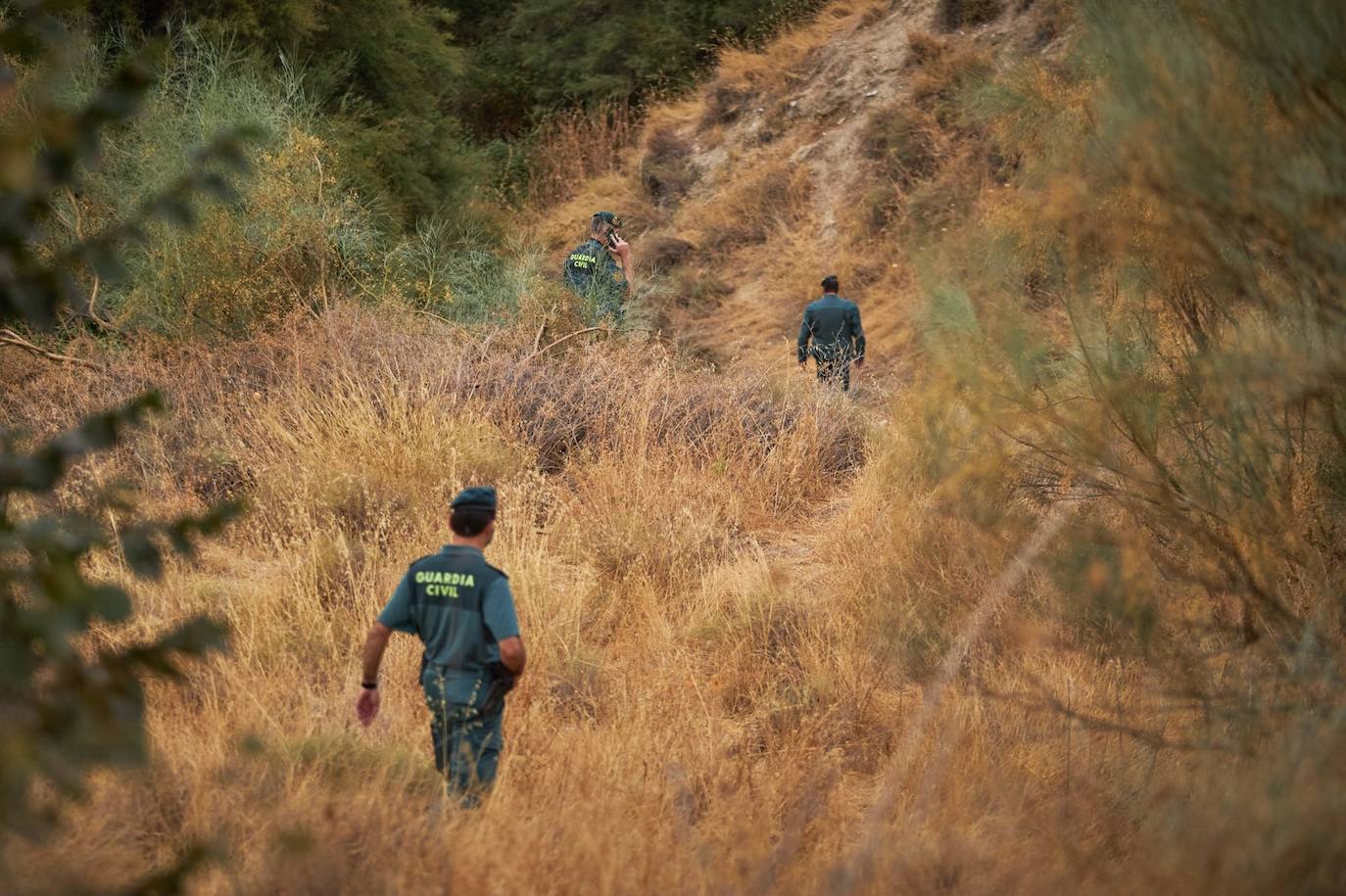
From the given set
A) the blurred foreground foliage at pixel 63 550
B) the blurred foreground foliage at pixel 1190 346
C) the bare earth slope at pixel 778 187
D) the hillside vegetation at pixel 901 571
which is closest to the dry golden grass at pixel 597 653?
the hillside vegetation at pixel 901 571

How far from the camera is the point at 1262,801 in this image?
364cm

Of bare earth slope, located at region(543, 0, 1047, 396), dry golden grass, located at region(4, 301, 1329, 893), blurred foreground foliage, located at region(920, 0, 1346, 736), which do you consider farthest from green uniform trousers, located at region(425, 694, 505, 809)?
bare earth slope, located at region(543, 0, 1047, 396)

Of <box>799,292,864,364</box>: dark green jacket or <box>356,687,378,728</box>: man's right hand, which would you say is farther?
<box>799,292,864,364</box>: dark green jacket

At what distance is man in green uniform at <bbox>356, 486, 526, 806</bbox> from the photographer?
4.48m

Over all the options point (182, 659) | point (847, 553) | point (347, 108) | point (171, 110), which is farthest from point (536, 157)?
point (182, 659)

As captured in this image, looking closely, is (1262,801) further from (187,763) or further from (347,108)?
(347,108)

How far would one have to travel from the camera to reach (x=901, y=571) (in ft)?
23.1

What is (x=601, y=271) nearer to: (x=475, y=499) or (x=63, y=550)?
(x=475, y=499)

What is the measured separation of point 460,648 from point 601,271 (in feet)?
29.3

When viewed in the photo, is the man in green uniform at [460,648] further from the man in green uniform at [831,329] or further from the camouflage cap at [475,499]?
the man in green uniform at [831,329]

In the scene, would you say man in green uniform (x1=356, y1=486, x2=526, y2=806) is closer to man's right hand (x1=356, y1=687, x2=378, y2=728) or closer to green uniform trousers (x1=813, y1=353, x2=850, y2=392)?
man's right hand (x1=356, y1=687, x2=378, y2=728)

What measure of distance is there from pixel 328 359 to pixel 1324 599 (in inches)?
288

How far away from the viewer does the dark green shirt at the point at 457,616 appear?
14.7ft

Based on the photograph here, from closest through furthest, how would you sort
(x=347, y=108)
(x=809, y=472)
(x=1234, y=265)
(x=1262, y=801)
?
(x=1262, y=801) < (x=1234, y=265) < (x=809, y=472) < (x=347, y=108)
